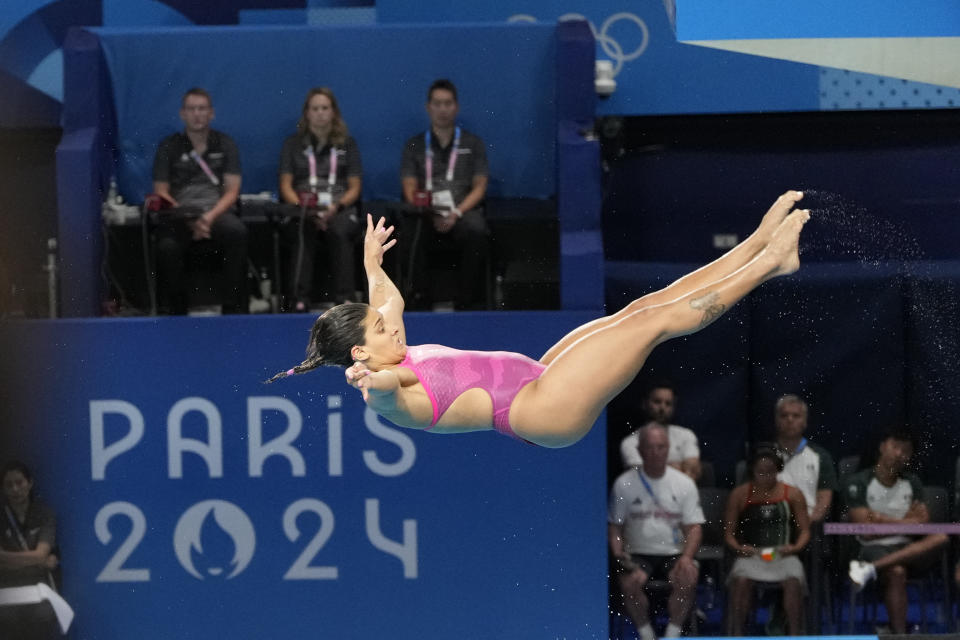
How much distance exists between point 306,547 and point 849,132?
4408mm

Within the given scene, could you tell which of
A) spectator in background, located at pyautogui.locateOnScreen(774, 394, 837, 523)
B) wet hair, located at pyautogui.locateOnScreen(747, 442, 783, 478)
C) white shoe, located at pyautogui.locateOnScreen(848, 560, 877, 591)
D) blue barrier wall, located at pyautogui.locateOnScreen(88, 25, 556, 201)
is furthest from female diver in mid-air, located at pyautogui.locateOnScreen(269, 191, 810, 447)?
blue barrier wall, located at pyautogui.locateOnScreen(88, 25, 556, 201)

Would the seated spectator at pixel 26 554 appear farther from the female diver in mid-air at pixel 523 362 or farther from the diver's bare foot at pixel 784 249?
the diver's bare foot at pixel 784 249

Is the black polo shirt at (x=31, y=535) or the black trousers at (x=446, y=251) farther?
the black trousers at (x=446, y=251)

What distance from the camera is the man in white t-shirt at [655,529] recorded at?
23.3ft

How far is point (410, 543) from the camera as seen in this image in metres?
7.07

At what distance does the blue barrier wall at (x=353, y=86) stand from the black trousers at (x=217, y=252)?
928mm

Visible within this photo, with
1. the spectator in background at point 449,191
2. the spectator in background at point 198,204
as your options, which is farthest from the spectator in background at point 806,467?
the spectator in background at point 198,204

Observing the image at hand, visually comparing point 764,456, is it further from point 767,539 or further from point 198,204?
point 198,204

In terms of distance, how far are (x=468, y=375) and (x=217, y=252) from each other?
2.72m

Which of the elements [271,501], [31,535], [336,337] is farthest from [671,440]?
[31,535]

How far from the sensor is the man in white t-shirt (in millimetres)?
7094

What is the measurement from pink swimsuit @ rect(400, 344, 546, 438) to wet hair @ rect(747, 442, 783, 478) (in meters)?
2.36

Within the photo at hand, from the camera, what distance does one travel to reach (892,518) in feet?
23.4

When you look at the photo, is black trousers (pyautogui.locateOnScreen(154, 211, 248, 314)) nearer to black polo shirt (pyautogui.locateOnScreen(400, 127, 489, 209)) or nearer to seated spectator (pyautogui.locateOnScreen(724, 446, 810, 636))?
black polo shirt (pyautogui.locateOnScreen(400, 127, 489, 209))
